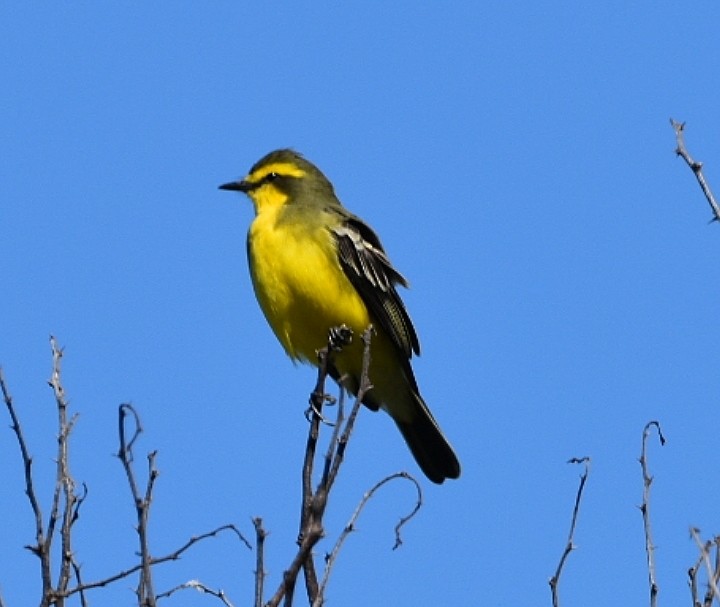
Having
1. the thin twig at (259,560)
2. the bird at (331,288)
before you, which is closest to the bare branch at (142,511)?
the thin twig at (259,560)

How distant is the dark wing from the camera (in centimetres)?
809

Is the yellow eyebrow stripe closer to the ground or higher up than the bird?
higher up

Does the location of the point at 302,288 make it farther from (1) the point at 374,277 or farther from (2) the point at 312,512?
Answer: (2) the point at 312,512

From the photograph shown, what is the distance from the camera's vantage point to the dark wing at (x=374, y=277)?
809 cm

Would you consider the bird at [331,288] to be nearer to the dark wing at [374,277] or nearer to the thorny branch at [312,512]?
the dark wing at [374,277]

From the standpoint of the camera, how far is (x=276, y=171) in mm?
8883

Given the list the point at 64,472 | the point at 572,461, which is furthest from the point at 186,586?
the point at 572,461

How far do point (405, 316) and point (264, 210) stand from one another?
44.3 inches

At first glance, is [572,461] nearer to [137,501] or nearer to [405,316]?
[137,501]

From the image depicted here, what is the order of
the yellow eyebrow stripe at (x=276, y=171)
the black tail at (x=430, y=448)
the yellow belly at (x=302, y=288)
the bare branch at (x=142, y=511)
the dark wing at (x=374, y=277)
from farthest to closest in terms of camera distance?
the yellow eyebrow stripe at (x=276, y=171) → the black tail at (x=430, y=448) → the dark wing at (x=374, y=277) → the yellow belly at (x=302, y=288) → the bare branch at (x=142, y=511)

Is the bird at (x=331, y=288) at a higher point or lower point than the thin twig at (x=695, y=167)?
higher

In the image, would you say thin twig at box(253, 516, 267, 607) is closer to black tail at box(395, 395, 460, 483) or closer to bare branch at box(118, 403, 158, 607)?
bare branch at box(118, 403, 158, 607)

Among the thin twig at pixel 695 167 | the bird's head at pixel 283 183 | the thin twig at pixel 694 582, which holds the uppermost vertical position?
the bird's head at pixel 283 183

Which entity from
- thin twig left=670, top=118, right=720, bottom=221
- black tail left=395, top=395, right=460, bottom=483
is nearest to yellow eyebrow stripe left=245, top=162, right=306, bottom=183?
black tail left=395, top=395, right=460, bottom=483
